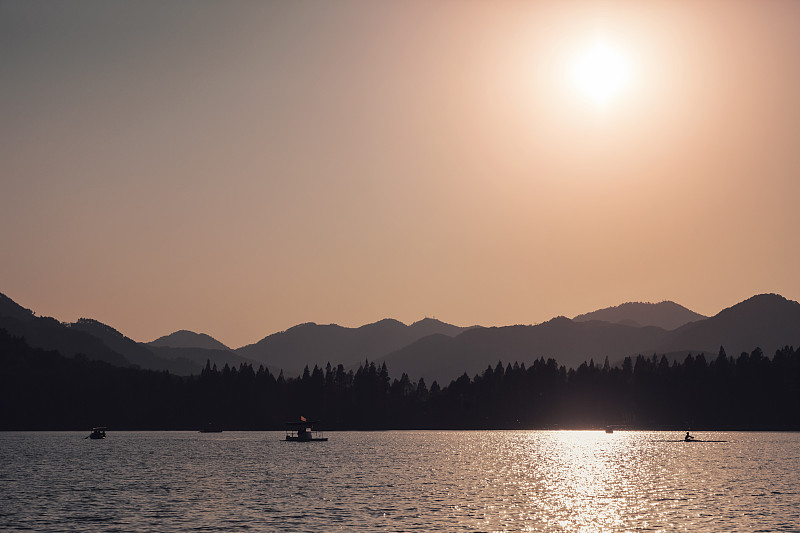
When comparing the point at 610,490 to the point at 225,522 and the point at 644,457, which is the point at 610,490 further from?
the point at 644,457

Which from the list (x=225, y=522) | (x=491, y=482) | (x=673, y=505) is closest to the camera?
(x=225, y=522)

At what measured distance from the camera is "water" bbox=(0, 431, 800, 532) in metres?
76.9

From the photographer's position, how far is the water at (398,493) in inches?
3027

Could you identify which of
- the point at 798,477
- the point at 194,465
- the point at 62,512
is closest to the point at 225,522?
the point at 62,512

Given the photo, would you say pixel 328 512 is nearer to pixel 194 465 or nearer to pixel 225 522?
pixel 225 522

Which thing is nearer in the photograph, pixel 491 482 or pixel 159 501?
pixel 159 501

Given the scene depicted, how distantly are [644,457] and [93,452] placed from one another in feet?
372

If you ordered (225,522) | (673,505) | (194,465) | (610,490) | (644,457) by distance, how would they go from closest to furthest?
1. (225,522)
2. (673,505)
3. (610,490)
4. (194,465)
5. (644,457)

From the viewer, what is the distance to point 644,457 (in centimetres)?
17112

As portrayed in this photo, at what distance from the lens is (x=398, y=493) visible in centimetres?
10088

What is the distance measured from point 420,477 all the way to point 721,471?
1861 inches

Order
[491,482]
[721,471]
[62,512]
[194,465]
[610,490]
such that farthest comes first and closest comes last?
[194,465], [721,471], [491,482], [610,490], [62,512]

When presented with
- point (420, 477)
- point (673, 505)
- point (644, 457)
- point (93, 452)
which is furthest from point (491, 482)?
point (93, 452)

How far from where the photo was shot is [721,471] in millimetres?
134625
